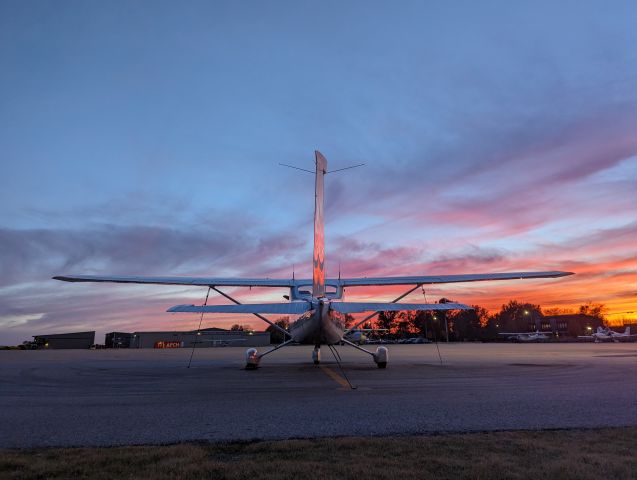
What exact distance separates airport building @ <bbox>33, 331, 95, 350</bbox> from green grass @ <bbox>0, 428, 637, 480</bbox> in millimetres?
81702

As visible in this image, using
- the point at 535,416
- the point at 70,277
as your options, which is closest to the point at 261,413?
the point at 535,416

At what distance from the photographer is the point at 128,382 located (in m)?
12.0

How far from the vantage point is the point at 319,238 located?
50.4 ft

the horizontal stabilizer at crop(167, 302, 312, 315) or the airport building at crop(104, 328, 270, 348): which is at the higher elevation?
the horizontal stabilizer at crop(167, 302, 312, 315)

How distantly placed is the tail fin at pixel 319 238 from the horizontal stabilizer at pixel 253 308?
1.86 meters

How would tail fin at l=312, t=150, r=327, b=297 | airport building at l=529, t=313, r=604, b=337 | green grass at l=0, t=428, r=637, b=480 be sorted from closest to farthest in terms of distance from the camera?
green grass at l=0, t=428, r=637, b=480 → tail fin at l=312, t=150, r=327, b=297 → airport building at l=529, t=313, r=604, b=337

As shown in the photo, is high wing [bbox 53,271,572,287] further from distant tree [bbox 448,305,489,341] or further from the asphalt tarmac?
distant tree [bbox 448,305,489,341]

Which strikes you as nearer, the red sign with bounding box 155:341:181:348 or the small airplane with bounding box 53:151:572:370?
the small airplane with bounding box 53:151:572:370

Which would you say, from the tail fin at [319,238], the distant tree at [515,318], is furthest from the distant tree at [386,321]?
the tail fin at [319,238]

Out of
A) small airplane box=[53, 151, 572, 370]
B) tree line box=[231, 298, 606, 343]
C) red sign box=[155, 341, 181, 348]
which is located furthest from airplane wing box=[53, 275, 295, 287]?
tree line box=[231, 298, 606, 343]

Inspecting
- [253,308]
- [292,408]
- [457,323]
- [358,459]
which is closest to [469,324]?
[457,323]

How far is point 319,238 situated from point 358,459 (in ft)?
37.3

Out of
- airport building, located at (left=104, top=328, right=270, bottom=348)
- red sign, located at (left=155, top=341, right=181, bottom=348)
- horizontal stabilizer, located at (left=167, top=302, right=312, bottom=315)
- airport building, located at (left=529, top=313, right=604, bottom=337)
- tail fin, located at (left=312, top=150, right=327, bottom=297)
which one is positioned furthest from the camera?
airport building, located at (left=529, top=313, right=604, bottom=337)

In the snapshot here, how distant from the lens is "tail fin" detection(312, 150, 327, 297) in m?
14.8
